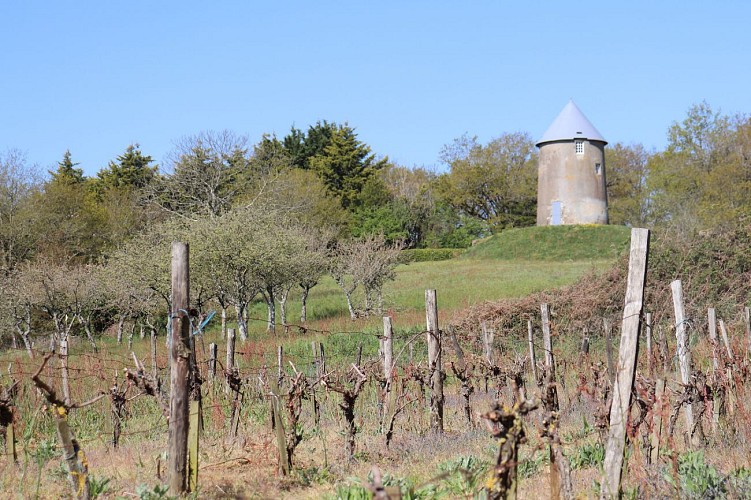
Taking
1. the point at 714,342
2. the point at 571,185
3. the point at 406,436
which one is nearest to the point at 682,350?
the point at 714,342

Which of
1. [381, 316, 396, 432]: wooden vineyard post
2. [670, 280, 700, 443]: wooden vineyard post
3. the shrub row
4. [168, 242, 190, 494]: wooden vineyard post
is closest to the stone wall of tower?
the shrub row

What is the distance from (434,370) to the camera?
9.12 metres

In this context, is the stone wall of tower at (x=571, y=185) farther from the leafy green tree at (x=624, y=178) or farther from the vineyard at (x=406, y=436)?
the vineyard at (x=406, y=436)

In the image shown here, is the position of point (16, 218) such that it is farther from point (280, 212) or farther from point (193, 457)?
point (193, 457)

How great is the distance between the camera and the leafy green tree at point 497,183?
65750 millimetres

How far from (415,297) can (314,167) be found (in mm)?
29506

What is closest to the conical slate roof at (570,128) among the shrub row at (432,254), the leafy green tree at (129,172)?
the shrub row at (432,254)

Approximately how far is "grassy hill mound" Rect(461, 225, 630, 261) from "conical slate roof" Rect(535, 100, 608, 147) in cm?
780

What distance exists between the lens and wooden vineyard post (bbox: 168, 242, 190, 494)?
5.94 meters

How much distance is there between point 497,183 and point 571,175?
34.5 feet

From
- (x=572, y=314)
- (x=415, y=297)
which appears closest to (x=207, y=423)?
(x=572, y=314)

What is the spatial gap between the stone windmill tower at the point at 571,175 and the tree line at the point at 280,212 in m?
4.80

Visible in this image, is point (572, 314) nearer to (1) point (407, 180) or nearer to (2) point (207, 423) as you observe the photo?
(2) point (207, 423)

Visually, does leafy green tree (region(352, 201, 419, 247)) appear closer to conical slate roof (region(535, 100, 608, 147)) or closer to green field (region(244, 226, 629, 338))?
green field (region(244, 226, 629, 338))
